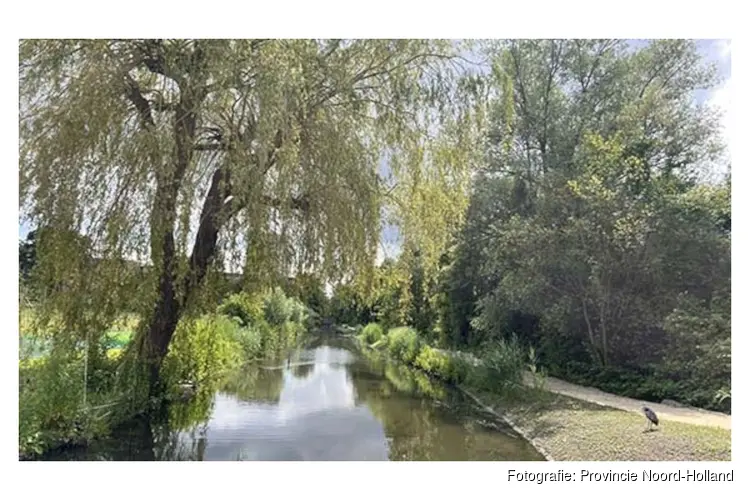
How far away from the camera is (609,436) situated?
468 centimetres

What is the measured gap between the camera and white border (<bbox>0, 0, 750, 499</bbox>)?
3.86 metres

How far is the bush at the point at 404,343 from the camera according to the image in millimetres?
9227

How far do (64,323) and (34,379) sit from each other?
0.41 m

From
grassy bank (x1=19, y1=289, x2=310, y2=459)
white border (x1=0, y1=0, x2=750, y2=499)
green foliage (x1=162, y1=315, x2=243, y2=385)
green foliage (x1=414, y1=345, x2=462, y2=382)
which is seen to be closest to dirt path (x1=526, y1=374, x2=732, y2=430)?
white border (x1=0, y1=0, x2=750, y2=499)

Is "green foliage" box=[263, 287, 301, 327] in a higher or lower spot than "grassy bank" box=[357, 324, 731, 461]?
higher

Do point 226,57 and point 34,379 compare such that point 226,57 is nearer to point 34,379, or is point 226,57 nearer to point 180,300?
point 180,300

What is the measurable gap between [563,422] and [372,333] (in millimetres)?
5844

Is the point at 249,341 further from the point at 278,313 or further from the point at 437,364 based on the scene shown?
the point at 437,364

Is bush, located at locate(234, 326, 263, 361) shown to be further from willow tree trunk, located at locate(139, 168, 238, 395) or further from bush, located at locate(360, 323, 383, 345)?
willow tree trunk, located at locate(139, 168, 238, 395)

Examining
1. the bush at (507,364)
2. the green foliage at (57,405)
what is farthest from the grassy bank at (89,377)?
the bush at (507,364)

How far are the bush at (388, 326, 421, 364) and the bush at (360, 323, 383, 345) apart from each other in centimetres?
64

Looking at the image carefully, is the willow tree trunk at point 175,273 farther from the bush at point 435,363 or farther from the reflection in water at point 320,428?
the bush at point 435,363
